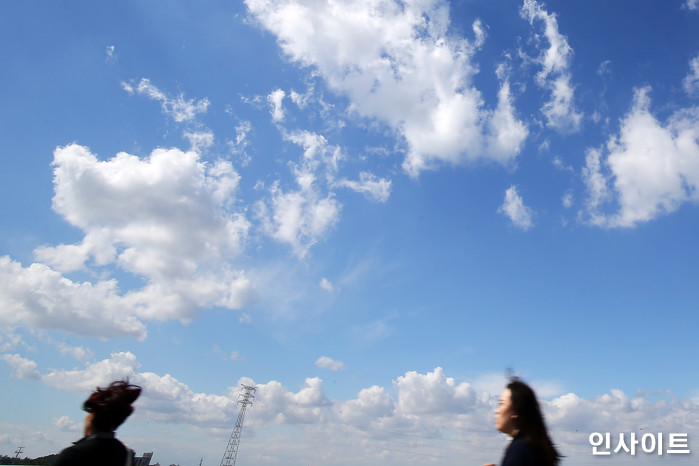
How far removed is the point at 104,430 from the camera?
15.1 ft

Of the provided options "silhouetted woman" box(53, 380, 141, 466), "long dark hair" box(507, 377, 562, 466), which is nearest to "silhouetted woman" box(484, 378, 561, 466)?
"long dark hair" box(507, 377, 562, 466)

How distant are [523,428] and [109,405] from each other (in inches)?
170

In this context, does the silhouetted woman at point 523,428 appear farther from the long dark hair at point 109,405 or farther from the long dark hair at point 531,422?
the long dark hair at point 109,405

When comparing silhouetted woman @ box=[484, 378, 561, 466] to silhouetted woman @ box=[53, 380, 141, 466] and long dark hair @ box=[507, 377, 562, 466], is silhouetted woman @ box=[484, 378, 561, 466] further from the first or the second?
silhouetted woman @ box=[53, 380, 141, 466]

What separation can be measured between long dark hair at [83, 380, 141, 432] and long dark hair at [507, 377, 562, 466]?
4162 millimetres

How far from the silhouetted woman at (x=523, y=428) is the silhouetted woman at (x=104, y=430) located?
12.9 feet

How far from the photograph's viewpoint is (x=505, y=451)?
387 centimetres

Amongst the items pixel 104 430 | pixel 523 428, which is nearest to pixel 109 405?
pixel 104 430

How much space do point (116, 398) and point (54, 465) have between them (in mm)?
765

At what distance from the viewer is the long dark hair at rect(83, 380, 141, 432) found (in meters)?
4.57

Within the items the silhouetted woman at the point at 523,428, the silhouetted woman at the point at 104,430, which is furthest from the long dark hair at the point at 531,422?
the silhouetted woman at the point at 104,430

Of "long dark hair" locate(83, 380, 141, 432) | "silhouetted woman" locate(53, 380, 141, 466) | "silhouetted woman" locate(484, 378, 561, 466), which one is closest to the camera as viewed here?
"silhouetted woman" locate(484, 378, 561, 466)

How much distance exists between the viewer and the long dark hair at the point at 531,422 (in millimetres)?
3707

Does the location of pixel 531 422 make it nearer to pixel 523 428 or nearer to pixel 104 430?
pixel 523 428
